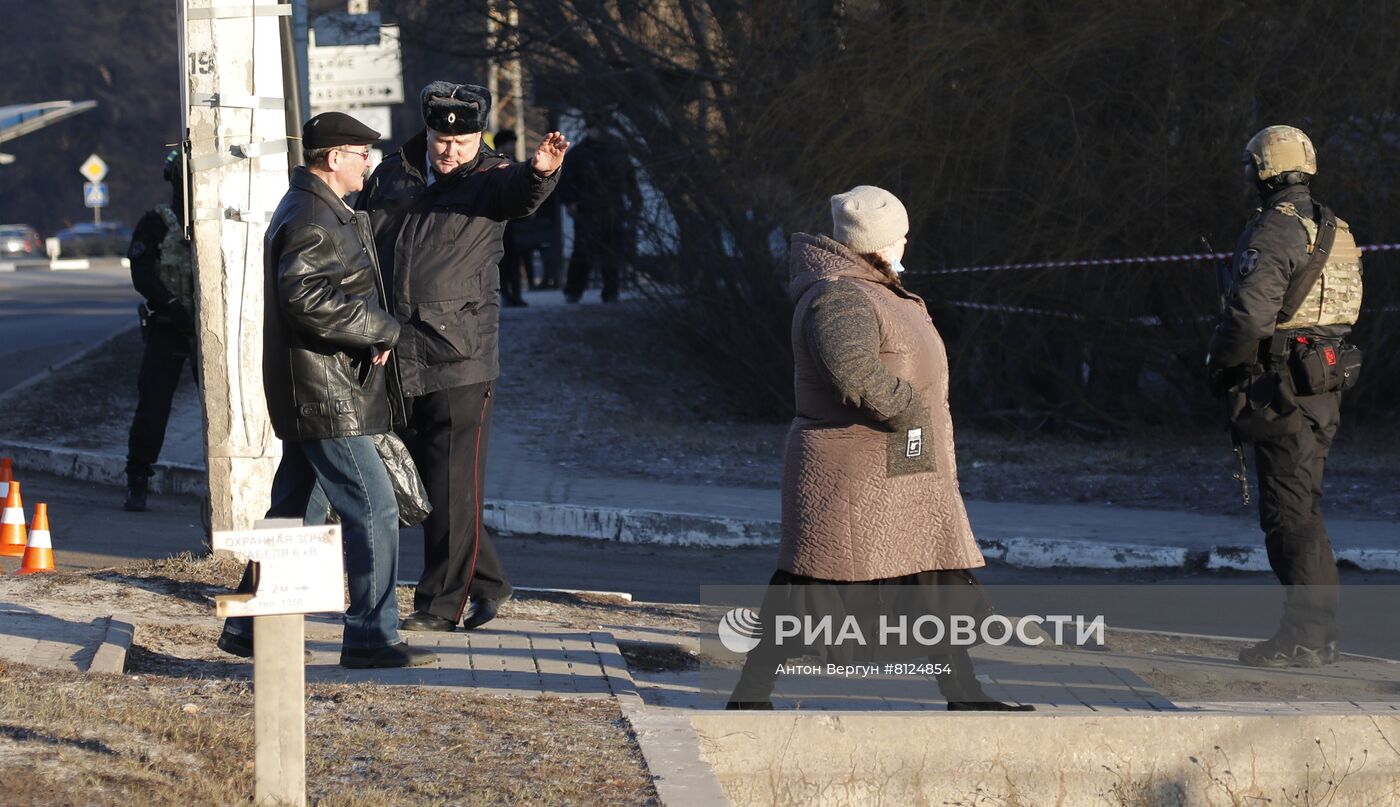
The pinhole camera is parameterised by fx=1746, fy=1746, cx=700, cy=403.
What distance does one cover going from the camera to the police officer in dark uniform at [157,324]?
9.59 meters

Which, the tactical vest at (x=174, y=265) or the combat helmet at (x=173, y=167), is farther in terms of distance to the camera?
the tactical vest at (x=174, y=265)

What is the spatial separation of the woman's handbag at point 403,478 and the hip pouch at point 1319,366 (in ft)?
10.1

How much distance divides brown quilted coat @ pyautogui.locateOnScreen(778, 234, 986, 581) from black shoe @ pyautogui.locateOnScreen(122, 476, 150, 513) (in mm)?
5767

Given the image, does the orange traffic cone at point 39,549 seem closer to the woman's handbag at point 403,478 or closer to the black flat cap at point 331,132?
the woman's handbag at point 403,478

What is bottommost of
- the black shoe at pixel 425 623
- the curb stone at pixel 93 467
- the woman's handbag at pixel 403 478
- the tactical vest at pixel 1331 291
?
the curb stone at pixel 93 467

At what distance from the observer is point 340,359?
5.58m

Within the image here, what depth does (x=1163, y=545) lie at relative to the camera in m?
8.84

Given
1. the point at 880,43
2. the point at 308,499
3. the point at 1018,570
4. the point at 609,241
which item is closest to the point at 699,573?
the point at 1018,570

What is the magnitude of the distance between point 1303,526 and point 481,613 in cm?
299

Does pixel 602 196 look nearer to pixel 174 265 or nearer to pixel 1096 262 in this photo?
pixel 1096 262

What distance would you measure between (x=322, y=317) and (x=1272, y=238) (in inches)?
129

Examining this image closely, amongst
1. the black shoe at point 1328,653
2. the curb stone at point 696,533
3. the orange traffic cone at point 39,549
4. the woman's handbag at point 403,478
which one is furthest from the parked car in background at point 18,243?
the black shoe at point 1328,653

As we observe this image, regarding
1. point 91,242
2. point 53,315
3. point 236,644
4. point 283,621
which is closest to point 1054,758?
point 283,621

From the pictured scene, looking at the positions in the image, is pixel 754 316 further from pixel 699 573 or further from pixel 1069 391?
pixel 699 573
